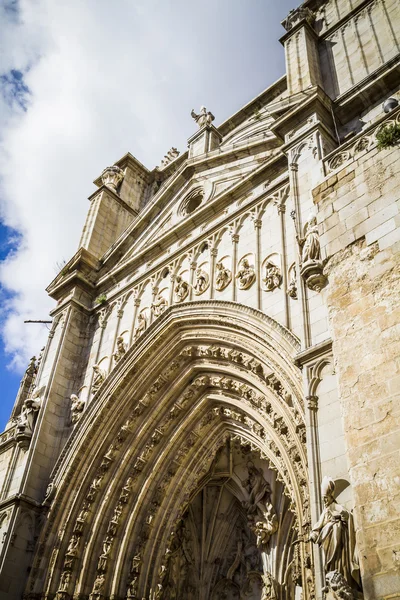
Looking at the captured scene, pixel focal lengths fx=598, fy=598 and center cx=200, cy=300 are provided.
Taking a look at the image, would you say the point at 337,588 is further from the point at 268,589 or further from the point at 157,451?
the point at 157,451

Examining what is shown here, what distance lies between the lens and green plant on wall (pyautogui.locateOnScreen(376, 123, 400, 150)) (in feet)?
25.1

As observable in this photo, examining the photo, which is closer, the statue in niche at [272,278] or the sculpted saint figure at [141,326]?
the statue in niche at [272,278]

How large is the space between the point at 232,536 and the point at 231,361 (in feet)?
14.1

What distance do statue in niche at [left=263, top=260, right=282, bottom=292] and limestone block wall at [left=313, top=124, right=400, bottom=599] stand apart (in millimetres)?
2476

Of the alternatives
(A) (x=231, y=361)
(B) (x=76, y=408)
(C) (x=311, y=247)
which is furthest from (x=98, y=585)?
(C) (x=311, y=247)

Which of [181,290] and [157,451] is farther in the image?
[181,290]

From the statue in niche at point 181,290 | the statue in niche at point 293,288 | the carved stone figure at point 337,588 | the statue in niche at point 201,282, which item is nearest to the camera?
the carved stone figure at point 337,588

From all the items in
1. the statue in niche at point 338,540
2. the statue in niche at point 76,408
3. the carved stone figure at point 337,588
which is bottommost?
the carved stone figure at point 337,588

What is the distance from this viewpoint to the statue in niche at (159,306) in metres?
13.4

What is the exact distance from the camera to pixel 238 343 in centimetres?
1081

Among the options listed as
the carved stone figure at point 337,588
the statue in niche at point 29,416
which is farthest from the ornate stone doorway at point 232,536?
the carved stone figure at point 337,588

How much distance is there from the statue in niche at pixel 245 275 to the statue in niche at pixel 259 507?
385 cm

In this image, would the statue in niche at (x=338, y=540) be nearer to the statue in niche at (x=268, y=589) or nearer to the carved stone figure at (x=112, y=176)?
the statue in niche at (x=268, y=589)

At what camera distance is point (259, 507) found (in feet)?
38.5
